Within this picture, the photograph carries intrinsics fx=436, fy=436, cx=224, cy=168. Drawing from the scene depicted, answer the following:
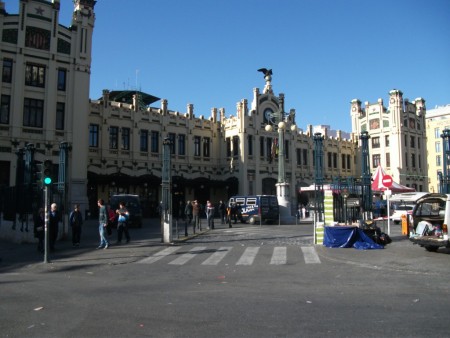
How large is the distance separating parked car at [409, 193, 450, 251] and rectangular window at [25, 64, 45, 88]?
2900cm

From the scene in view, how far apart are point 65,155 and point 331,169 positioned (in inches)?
1719

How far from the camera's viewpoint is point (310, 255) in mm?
14516

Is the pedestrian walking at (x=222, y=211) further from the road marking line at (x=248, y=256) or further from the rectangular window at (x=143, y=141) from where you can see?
the road marking line at (x=248, y=256)

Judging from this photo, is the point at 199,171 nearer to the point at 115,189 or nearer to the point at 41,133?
the point at 115,189

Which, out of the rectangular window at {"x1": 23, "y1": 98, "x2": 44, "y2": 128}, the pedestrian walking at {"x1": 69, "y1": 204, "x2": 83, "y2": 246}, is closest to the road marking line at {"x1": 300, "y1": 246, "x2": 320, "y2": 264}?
the pedestrian walking at {"x1": 69, "y1": 204, "x2": 83, "y2": 246}

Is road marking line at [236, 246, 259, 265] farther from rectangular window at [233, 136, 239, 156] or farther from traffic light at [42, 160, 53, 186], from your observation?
rectangular window at [233, 136, 239, 156]

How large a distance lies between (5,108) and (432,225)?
29.8 meters

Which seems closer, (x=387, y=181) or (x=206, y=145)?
(x=387, y=181)

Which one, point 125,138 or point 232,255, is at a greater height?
point 125,138

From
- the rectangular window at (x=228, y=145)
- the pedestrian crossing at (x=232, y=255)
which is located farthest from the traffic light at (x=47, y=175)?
the rectangular window at (x=228, y=145)

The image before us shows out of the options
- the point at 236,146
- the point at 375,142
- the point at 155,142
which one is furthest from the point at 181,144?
the point at 375,142

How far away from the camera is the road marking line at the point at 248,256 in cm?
1319

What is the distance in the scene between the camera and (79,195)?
111ft

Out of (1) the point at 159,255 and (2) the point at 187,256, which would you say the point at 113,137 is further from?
(2) the point at 187,256
